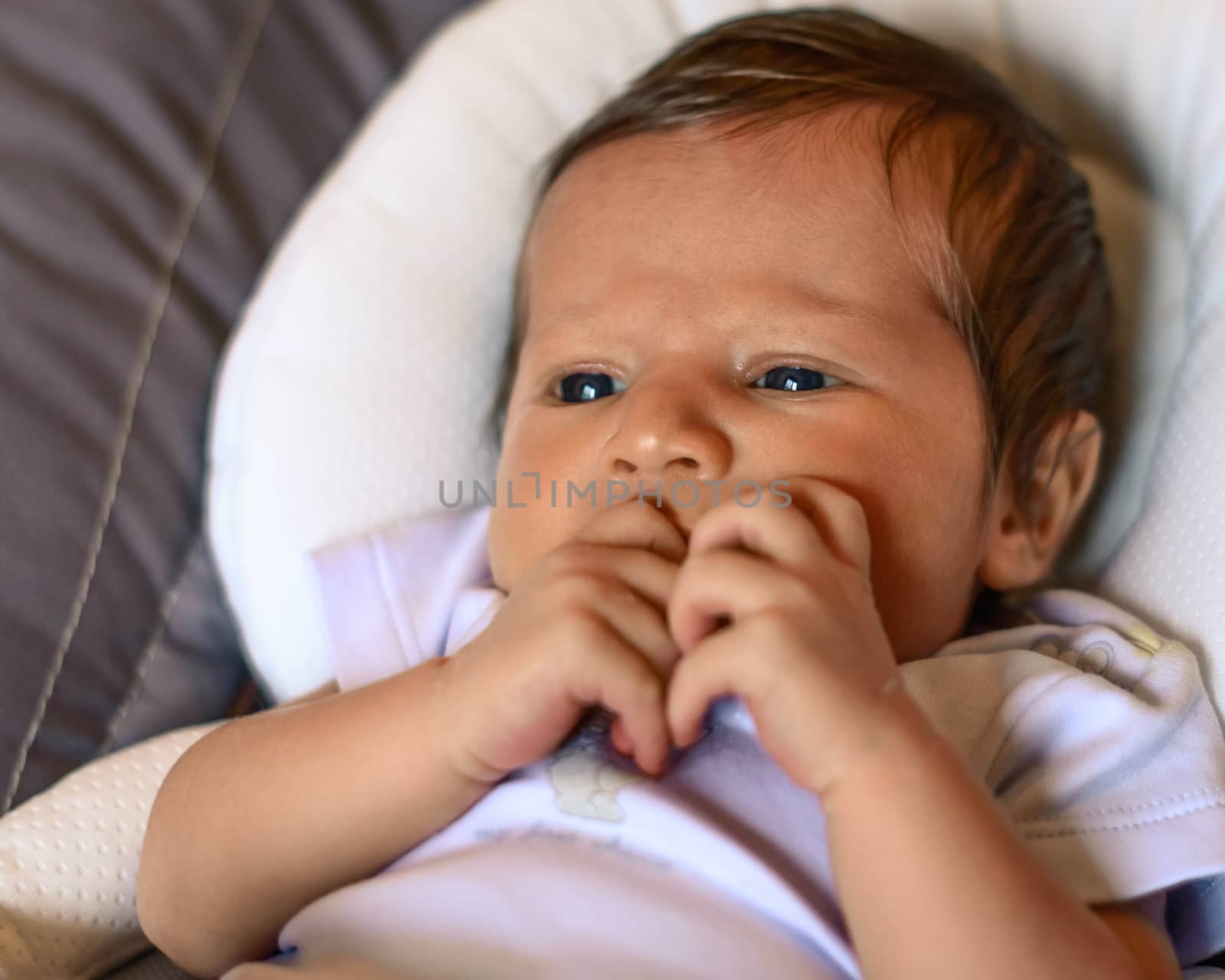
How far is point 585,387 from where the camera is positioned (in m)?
1.03

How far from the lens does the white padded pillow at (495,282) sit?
110 cm

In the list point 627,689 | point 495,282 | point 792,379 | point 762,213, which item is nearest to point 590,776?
point 627,689

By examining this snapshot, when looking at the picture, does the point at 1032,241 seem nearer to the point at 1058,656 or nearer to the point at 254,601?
the point at 1058,656

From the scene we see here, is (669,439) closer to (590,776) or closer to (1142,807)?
(590,776)

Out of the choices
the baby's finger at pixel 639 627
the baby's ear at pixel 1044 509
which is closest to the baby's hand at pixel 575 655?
the baby's finger at pixel 639 627

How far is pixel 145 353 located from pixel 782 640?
0.76m

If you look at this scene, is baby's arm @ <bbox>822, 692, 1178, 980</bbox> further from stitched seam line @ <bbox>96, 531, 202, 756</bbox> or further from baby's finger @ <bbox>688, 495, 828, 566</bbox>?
stitched seam line @ <bbox>96, 531, 202, 756</bbox>

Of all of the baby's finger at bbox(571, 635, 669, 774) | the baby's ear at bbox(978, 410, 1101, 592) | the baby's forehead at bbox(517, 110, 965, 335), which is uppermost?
the baby's forehead at bbox(517, 110, 965, 335)

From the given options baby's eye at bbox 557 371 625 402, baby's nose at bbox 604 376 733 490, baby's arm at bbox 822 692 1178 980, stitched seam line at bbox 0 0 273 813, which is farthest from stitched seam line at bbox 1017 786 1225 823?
stitched seam line at bbox 0 0 273 813

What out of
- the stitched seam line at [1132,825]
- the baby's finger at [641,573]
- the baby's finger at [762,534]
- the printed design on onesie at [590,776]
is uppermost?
the baby's finger at [762,534]

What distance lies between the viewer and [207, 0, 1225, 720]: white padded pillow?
3.62 ft

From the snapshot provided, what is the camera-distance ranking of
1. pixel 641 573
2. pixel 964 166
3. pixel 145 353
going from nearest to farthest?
1. pixel 641 573
2. pixel 964 166
3. pixel 145 353

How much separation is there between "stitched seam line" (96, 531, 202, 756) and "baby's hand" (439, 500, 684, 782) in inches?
16.2

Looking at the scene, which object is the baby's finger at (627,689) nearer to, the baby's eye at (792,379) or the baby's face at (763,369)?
the baby's face at (763,369)
